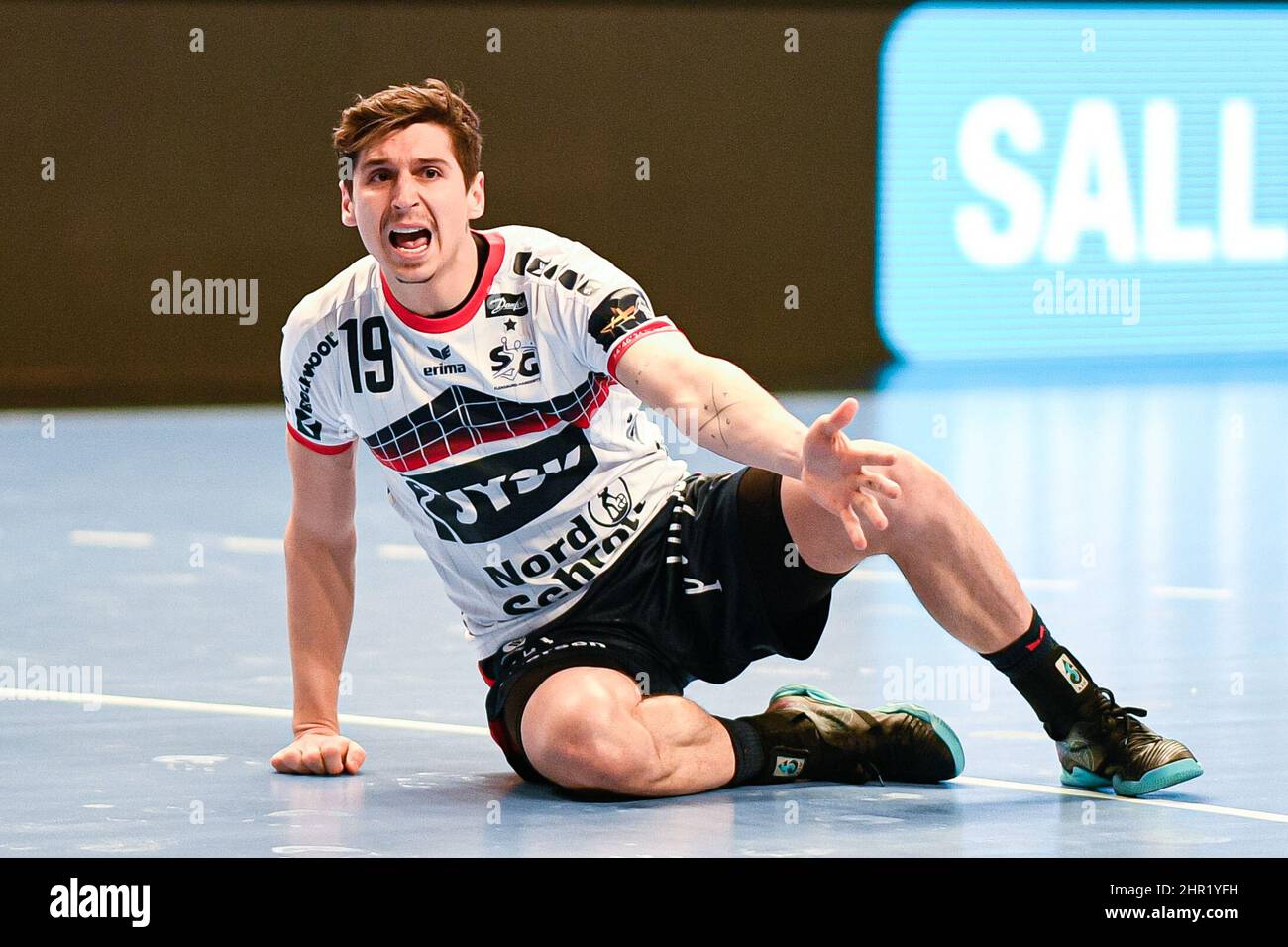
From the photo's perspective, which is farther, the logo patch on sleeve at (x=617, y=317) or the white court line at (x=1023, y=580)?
the white court line at (x=1023, y=580)

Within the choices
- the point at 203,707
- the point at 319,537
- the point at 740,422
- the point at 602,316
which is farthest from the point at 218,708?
the point at 740,422

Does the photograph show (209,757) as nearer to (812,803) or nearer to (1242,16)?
(812,803)


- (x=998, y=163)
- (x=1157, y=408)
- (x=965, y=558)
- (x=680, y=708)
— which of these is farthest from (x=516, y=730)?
(x=998, y=163)

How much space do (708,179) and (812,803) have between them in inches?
423

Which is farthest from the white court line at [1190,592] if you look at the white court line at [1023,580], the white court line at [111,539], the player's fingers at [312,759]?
the white court line at [111,539]

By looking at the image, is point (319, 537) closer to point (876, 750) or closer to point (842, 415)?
point (876, 750)

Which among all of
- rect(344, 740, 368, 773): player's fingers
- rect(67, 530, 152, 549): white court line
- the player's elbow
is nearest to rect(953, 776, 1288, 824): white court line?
rect(344, 740, 368, 773): player's fingers

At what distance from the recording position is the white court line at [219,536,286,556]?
6.99m

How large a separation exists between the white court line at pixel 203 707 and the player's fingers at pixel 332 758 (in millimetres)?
469

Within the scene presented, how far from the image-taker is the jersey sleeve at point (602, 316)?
3672 millimetres

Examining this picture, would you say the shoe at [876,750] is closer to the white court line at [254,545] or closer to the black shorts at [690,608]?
the black shorts at [690,608]

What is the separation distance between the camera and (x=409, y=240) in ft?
12.4

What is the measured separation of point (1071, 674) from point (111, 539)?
4435 millimetres

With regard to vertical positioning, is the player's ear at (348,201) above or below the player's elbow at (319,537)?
above
